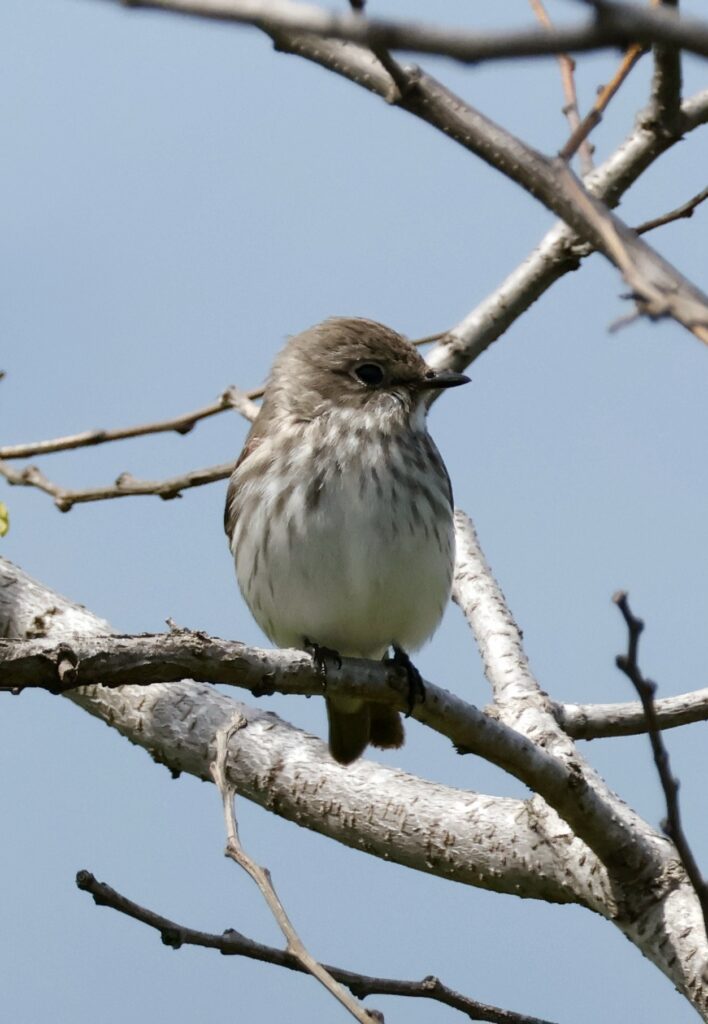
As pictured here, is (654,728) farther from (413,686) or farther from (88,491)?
(88,491)

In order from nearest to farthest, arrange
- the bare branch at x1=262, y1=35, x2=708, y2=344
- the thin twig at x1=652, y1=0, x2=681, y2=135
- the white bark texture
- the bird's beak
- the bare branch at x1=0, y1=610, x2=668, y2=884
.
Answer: the bare branch at x1=262, y1=35, x2=708, y2=344 → the thin twig at x1=652, y1=0, x2=681, y2=135 → the bare branch at x1=0, y1=610, x2=668, y2=884 → the white bark texture → the bird's beak

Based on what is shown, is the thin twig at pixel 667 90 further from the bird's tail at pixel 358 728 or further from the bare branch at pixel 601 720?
the bird's tail at pixel 358 728

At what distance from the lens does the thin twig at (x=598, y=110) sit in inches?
93.9

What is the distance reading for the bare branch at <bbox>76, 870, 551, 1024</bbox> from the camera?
12.3ft

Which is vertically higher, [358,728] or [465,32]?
[358,728]

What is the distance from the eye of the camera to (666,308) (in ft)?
5.51

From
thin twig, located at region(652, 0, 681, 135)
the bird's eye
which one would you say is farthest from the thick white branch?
thin twig, located at region(652, 0, 681, 135)

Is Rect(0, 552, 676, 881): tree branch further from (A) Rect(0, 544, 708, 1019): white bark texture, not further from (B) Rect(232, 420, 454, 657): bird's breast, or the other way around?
(B) Rect(232, 420, 454, 657): bird's breast

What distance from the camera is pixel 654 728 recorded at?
2.52 m

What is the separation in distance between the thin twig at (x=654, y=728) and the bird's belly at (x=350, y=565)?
9.66 ft

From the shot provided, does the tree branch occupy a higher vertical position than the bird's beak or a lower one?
lower

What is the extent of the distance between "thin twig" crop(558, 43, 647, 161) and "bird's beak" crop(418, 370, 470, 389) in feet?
11.1

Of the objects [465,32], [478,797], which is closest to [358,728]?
[478,797]

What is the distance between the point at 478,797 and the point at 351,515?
49.4 inches
